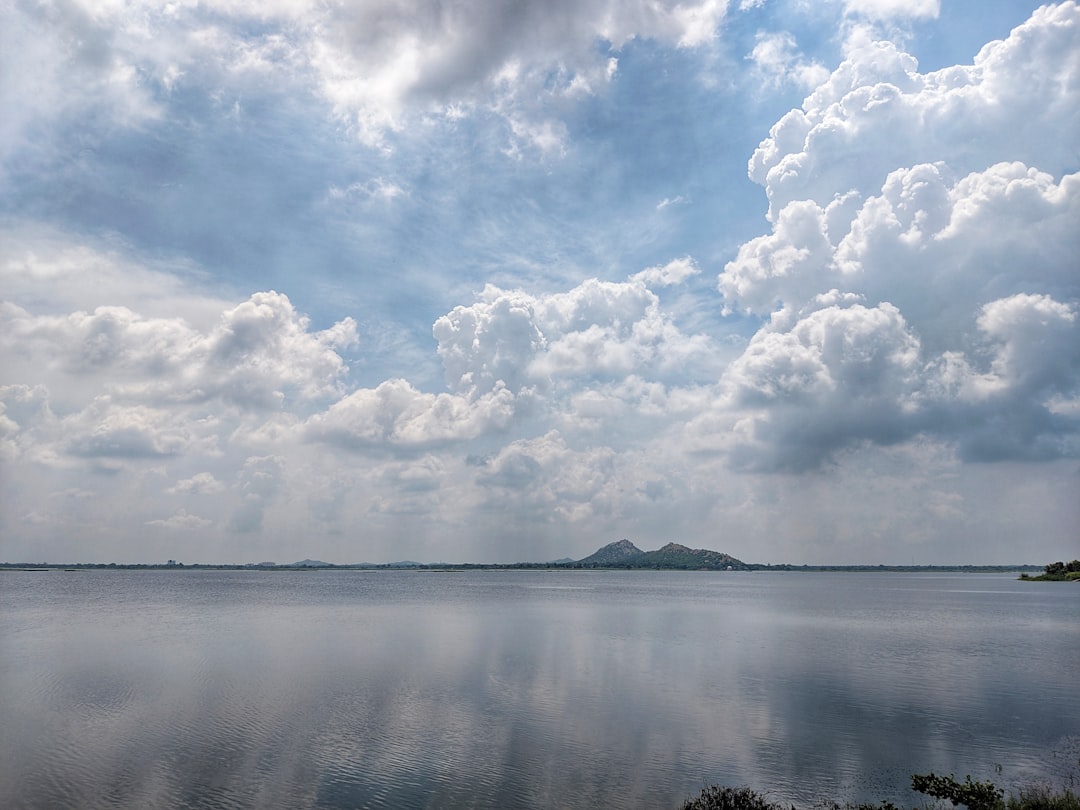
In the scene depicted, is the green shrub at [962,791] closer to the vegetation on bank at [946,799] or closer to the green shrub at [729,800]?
the vegetation on bank at [946,799]

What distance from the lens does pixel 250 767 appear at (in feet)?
94.6

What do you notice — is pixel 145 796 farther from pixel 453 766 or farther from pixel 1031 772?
pixel 1031 772

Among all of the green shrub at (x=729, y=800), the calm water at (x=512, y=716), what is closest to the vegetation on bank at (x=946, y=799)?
the green shrub at (x=729, y=800)

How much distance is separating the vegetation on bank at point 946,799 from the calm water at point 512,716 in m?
0.92

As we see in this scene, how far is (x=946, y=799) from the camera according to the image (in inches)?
1000

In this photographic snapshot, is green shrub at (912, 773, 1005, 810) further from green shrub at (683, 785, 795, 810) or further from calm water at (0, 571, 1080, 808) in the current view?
green shrub at (683, 785, 795, 810)

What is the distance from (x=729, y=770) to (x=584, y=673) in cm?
2333

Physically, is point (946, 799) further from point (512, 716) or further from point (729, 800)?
point (512, 716)

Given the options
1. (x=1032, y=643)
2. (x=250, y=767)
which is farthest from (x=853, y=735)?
(x=1032, y=643)

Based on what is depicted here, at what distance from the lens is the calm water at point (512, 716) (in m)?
26.9

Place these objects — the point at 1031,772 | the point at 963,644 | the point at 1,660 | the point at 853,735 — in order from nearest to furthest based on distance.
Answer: the point at 1031,772 → the point at 853,735 → the point at 1,660 → the point at 963,644

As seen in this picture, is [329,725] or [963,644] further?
[963,644]

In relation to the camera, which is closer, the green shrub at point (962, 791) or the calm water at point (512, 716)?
the green shrub at point (962, 791)

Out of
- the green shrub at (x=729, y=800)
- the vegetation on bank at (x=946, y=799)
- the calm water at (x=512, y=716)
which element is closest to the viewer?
the vegetation on bank at (x=946, y=799)
